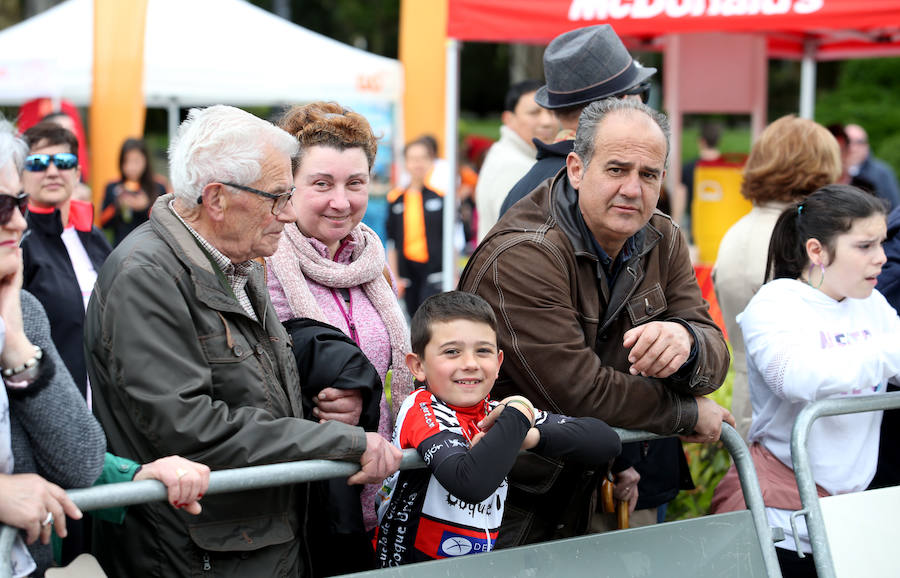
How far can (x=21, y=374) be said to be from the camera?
2148 mm

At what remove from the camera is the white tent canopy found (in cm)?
1207

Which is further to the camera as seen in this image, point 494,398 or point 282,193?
point 494,398

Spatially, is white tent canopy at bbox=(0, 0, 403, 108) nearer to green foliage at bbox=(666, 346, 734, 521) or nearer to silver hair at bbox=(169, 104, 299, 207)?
green foliage at bbox=(666, 346, 734, 521)

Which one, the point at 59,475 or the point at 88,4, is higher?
the point at 88,4

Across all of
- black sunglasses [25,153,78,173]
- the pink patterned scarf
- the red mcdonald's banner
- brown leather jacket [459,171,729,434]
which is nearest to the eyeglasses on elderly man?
the pink patterned scarf

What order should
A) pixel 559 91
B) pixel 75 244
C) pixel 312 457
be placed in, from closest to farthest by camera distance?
pixel 312 457
pixel 559 91
pixel 75 244

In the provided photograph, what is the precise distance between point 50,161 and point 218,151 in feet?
8.39

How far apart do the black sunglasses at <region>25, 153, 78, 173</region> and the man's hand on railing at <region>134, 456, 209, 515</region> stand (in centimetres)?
286

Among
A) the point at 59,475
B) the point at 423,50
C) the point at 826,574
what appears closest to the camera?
the point at 59,475

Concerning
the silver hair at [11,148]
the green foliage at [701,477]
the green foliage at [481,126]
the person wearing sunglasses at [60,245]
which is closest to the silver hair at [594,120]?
the silver hair at [11,148]

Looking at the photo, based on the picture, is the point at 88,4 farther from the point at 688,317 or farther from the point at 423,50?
the point at 688,317

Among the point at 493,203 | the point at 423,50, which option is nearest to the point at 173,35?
the point at 423,50

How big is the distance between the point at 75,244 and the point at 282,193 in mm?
2449

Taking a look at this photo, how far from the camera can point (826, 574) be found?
2928mm
